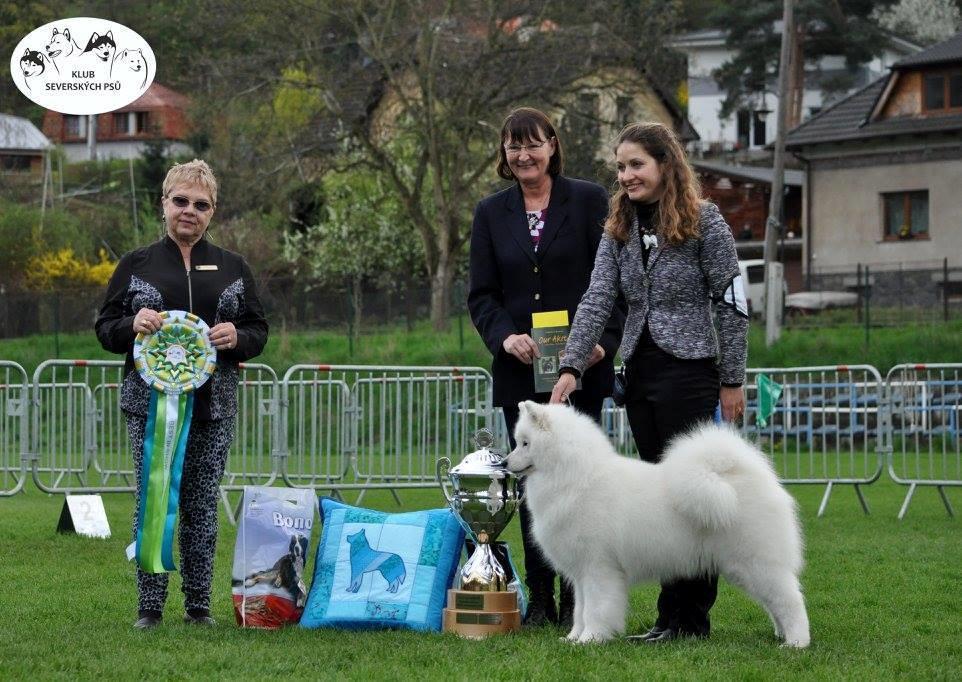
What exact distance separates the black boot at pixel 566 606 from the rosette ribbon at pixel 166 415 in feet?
5.30

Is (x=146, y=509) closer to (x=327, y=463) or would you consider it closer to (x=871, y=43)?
(x=327, y=463)

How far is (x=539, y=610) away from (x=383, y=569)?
27.0 inches

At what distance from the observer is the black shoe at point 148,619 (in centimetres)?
550

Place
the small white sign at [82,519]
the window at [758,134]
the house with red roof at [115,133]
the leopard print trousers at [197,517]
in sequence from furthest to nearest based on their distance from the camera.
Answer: the window at [758,134] → the house with red roof at [115,133] → the small white sign at [82,519] → the leopard print trousers at [197,517]

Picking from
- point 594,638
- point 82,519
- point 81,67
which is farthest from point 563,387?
point 82,519

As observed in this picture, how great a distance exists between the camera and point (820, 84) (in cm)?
5647

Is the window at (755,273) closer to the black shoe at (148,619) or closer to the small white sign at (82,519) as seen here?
the small white sign at (82,519)

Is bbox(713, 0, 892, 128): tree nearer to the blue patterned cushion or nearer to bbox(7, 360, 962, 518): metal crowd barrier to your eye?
bbox(7, 360, 962, 518): metal crowd barrier

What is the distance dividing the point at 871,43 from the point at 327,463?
44.4 meters

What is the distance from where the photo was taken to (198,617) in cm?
564

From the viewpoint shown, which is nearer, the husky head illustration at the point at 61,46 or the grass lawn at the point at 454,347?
the husky head illustration at the point at 61,46

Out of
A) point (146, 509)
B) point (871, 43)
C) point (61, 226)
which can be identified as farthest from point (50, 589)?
point (871, 43)

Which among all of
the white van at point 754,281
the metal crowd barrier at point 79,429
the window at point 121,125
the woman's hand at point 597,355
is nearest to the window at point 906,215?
the white van at point 754,281

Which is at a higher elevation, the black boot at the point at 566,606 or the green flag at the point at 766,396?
the green flag at the point at 766,396
